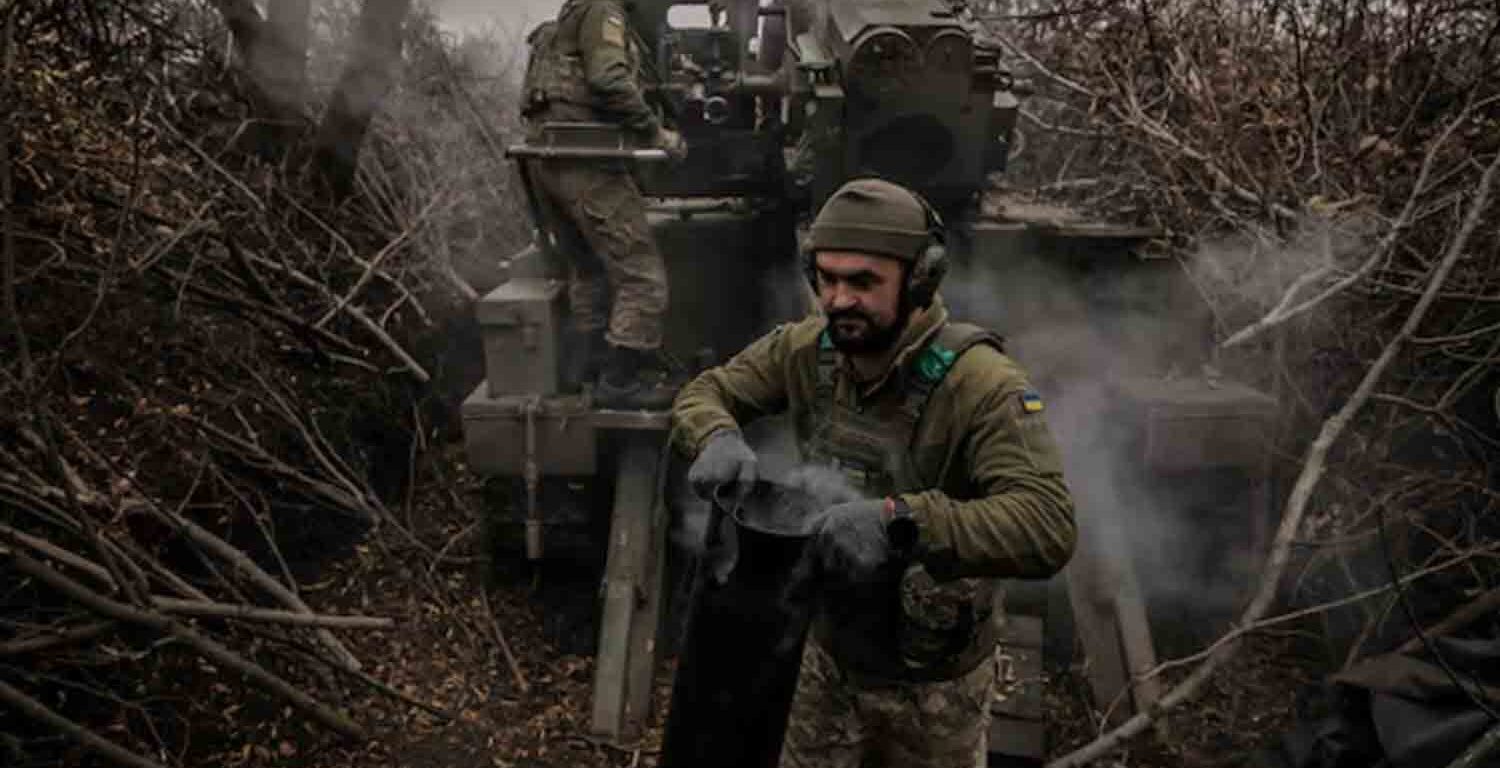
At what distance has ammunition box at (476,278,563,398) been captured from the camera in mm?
5340

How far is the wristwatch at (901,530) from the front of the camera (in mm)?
2418

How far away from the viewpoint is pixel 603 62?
5117mm

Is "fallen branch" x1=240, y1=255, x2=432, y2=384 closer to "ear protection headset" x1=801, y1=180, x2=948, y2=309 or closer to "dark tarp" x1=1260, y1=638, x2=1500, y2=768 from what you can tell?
"ear protection headset" x1=801, y1=180, x2=948, y2=309

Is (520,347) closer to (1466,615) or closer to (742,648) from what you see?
(742,648)

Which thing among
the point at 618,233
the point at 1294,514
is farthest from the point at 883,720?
the point at 618,233

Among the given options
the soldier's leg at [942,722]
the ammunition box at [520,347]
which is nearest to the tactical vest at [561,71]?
the ammunition box at [520,347]

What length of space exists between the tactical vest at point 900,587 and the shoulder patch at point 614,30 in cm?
257

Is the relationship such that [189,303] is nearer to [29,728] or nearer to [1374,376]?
[29,728]

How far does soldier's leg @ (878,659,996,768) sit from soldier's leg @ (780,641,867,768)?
0.32 feet

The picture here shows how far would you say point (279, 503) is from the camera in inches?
227

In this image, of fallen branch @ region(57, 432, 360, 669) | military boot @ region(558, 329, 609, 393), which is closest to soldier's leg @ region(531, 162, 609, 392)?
military boot @ region(558, 329, 609, 393)

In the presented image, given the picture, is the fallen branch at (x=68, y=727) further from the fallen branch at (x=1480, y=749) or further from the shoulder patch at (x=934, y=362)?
the fallen branch at (x=1480, y=749)

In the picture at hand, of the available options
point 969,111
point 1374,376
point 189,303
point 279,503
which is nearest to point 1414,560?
point 1374,376

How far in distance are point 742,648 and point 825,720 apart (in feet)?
2.85
